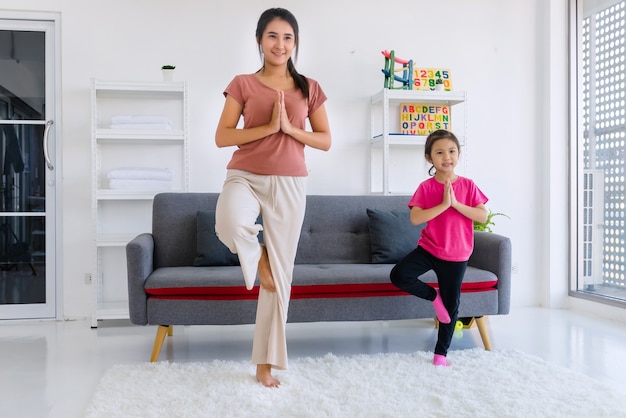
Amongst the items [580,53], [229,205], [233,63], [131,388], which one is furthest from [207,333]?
[580,53]

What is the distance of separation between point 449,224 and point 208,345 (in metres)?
1.47

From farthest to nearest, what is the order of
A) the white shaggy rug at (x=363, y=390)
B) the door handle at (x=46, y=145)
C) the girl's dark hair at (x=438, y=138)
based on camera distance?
the door handle at (x=46, y=145), the girl's dark hair at (x=438, y=138), the white shaggy rug at (x=363, y=390)

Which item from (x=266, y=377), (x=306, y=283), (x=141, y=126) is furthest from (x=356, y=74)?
(x=266, y=377)

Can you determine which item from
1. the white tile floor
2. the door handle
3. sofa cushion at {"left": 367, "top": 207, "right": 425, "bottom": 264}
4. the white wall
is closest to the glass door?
the door handle

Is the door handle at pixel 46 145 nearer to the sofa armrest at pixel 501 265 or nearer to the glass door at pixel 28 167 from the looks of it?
the glass door at pixel 28 167

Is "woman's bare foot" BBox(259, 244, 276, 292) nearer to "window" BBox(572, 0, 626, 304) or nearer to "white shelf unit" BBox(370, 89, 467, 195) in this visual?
"white shelf unit" BBox(370, 89, 467, 195)

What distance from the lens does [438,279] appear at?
275cm

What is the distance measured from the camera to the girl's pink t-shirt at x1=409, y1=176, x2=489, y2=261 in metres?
2.69

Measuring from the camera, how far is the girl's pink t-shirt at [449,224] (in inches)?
106

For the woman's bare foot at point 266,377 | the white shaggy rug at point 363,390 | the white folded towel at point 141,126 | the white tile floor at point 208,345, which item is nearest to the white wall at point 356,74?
the white folded towel at point 141,126

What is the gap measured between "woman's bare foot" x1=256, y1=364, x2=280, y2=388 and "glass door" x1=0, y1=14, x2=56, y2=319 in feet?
7.42

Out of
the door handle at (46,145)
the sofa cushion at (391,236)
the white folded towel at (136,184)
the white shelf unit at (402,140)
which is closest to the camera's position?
the sofa cushion at (391,236)

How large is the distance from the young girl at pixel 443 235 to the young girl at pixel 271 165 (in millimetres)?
705

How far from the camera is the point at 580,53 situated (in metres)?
4.40
